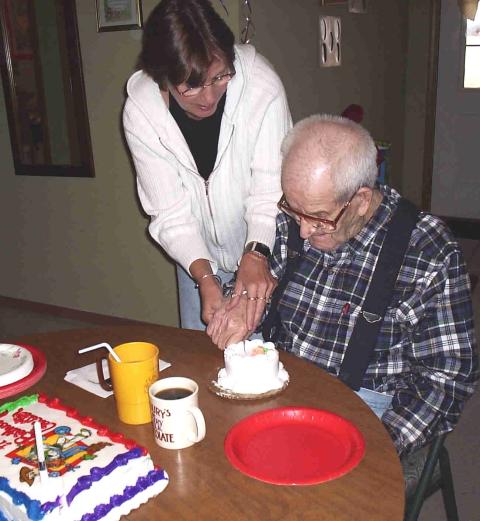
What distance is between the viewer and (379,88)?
4.52m

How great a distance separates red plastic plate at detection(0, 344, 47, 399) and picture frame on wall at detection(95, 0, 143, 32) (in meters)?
2.08

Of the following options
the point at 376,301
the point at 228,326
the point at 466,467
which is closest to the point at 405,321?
the point at 376,301

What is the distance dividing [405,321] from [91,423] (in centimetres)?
71

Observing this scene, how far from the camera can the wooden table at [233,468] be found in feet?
2.84

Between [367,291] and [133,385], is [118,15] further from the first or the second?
[133,385]

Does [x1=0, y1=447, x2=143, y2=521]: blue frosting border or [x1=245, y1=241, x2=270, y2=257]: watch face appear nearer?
[x1=0, y1=447, x2=143, y2=521]: blue frosting border

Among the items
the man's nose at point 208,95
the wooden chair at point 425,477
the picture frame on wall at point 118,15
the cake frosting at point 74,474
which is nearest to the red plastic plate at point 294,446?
the cake frosting at point 74,474

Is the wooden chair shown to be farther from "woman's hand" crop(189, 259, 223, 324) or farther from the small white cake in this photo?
"woman's hand" crop(189, 259, 223, 324)

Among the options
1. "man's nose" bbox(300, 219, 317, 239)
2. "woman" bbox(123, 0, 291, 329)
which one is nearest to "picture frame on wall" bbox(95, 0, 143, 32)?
"woman" bbox(123, 0, 291, 329)

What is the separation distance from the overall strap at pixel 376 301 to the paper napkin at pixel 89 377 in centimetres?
41

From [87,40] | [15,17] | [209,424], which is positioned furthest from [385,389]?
[15,17]

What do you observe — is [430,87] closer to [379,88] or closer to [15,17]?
[379,88]

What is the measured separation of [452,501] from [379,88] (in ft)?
11.9

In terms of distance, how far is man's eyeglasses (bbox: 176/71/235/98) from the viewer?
5.14ft
